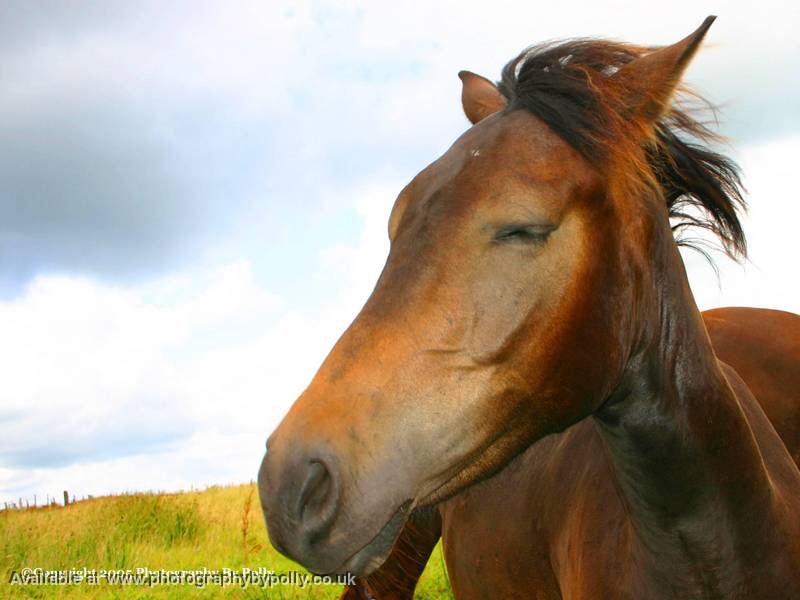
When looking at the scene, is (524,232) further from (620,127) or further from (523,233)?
(620,127)

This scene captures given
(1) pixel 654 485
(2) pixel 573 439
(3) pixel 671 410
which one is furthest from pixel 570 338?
(2) pixel 573 439

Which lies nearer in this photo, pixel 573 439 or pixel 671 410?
pixel 671 410

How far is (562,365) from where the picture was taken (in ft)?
7.28

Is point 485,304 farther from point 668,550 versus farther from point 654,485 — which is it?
point 668,550

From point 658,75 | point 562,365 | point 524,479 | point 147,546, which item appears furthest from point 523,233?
point 147,546

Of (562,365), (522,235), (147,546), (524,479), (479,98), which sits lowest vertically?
(147,546)

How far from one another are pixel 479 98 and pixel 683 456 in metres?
1.89

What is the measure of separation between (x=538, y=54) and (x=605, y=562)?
6.16ft

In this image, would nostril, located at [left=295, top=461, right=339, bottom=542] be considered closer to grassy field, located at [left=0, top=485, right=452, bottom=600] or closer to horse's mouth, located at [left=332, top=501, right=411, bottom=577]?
horse's mouth, located at [left=332, top=501, right=411, bottom=577]

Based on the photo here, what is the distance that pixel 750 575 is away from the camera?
2611mm

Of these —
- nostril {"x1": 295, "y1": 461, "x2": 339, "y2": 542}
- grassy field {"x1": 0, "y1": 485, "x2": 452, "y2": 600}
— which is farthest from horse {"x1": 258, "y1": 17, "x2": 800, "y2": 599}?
grassy field {"x1": 0, "y1": 485, "x2": 452, "y2": 600}

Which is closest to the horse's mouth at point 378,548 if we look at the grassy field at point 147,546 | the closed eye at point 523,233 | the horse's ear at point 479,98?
the closed eye at point 523,233

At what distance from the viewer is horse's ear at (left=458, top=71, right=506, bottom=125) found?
348 cm

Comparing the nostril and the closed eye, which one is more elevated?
the closed eye
